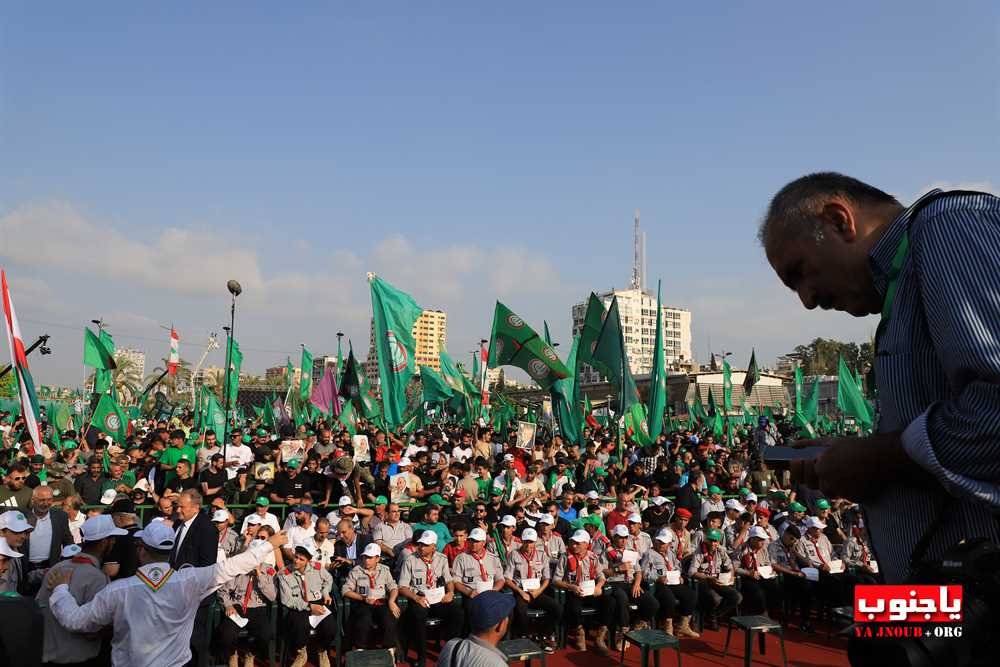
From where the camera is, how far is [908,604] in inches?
46.3

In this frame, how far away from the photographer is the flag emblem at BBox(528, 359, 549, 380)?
16.3m

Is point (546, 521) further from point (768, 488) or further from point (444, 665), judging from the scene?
point (768, 488)

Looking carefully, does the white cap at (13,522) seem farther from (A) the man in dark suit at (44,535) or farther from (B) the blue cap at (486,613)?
(B) the blue cap at (486,613)

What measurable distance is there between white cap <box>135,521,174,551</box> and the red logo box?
4.77 meters

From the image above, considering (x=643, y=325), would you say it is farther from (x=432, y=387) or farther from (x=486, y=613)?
(x=486, y=613)

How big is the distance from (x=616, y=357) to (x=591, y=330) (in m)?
1.71

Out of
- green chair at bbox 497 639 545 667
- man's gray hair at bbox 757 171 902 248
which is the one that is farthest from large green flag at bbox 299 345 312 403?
man's gray hair at bbox 757 171 902 248

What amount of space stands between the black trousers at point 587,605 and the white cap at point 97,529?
578 centimetres

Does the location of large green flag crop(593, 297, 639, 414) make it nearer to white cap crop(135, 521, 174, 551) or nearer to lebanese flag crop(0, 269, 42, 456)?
lebanese flag crop(0, 269, 42, 456)

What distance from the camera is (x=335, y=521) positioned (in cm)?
1052

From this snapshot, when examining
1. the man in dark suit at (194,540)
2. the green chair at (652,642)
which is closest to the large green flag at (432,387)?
the man in dark suit at (194,540)

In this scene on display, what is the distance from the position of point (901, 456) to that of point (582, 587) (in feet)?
28.8

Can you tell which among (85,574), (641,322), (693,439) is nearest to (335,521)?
(85,574)

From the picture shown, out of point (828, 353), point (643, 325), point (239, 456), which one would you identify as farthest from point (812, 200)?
point (643, 325)
